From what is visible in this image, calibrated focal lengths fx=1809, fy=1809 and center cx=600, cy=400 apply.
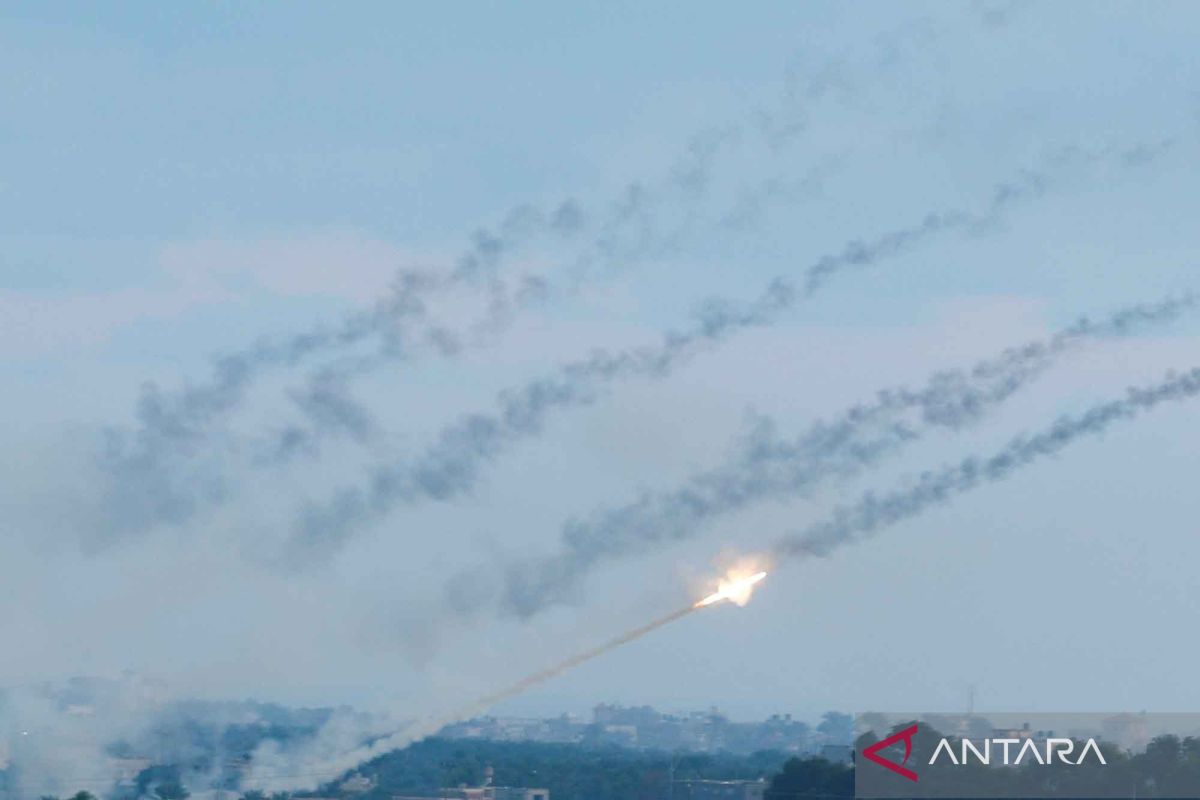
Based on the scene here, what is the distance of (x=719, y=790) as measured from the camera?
81500 millimetres

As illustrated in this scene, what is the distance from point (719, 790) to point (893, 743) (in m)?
20.4

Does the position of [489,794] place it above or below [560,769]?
below

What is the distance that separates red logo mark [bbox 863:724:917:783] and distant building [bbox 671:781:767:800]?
1533 cm

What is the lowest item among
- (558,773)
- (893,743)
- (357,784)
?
(893,743)

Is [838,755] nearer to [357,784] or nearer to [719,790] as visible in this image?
[719,790]

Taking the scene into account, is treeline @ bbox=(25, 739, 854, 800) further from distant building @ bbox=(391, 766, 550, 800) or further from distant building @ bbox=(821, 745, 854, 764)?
distant building @ bbox=(821, 745, 854, 764)

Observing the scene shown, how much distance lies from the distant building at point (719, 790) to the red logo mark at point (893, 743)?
15.3m

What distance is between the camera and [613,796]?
82.3 meters

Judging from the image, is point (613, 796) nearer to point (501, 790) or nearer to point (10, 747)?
point (501, 790)

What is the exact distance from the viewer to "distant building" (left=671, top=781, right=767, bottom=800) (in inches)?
3137

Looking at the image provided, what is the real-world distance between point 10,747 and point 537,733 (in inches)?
2345

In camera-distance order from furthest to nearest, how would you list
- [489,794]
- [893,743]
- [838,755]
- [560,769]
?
[560,769] → [489,794] → [838,755] → [893,743]

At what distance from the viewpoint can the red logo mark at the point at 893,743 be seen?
57.5 metres

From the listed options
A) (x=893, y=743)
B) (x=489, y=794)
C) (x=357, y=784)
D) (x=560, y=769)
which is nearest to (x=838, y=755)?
(x=893, y=743)
